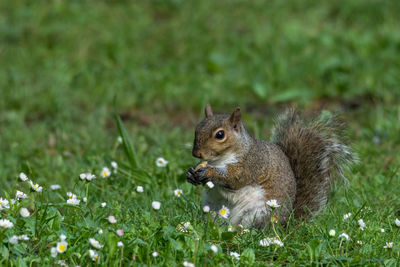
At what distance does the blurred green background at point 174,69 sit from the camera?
15.8ft

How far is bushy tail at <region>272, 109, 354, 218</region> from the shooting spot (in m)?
3.22

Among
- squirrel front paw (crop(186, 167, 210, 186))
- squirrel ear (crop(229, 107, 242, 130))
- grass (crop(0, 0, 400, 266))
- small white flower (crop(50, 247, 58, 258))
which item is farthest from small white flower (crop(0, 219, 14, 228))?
squirrel ear (crop(229, 107, 242, 130))

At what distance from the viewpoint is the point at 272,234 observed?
9.26 ft

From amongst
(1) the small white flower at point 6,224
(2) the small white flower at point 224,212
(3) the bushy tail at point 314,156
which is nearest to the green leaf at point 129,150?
(3) the bushy tail at point 314,156

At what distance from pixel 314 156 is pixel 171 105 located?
2.64 m

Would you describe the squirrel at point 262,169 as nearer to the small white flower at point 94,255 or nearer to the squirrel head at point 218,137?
the squirrel head at point 218,137

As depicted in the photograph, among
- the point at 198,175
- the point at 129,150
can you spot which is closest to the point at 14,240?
the point at 198,175

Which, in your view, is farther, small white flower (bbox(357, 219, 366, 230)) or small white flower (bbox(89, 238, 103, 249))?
small white flower (bbox(357, 219, 366, 230))

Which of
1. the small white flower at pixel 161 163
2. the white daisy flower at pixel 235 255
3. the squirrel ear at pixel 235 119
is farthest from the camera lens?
the small white flower at pixel 161 163

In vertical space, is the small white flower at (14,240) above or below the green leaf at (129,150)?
above

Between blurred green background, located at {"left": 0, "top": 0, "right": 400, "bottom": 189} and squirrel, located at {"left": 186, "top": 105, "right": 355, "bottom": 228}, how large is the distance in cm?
104

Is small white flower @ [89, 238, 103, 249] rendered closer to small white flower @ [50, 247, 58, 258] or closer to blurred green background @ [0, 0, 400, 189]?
small white flower @ [50, 247, 58, 258]

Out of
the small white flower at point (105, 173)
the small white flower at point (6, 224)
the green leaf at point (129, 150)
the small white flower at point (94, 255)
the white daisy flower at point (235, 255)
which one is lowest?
the green leaf at point (129, 150)

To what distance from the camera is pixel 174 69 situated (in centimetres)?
628
